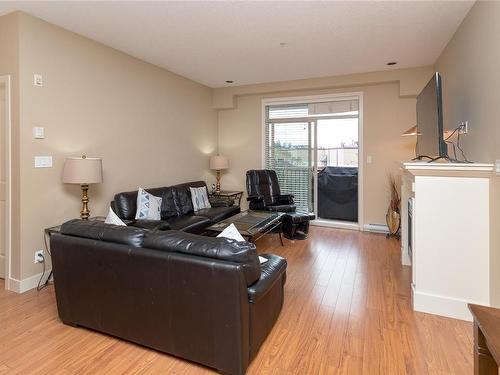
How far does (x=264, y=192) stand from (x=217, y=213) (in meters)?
1.19

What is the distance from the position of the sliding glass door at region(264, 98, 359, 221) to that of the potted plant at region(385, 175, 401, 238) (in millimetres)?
655

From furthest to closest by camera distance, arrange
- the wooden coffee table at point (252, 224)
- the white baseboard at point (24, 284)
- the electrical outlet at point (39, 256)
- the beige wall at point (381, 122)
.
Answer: the beige wall at point (381, 122)
the wooden coffee table at point (252, 224)
the electrical outlet at point (39, 256)
the white baseboard at point (24, 284)

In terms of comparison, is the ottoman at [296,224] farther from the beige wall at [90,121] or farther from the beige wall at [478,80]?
the beige wall at [478,80]

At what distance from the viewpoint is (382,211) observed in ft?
16.8

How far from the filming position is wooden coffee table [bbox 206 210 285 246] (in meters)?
3.36

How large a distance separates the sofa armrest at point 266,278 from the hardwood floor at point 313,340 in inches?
17.9

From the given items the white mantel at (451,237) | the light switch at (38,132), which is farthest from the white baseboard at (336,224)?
the light switch at (38,132)

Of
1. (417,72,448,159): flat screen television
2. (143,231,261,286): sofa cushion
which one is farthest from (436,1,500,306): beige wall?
(143,231,261,286): sofa cushion

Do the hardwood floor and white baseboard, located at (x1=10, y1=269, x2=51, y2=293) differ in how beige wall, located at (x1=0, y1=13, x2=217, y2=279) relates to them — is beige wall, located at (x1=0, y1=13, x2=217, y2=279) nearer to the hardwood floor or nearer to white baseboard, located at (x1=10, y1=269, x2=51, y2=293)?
white baseboard, located at (x1=10, y1=269, x2=51, y2=293)

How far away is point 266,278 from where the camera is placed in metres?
1.86

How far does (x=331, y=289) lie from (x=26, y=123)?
3.30 metres

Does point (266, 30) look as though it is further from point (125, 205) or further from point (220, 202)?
point (220, 202)

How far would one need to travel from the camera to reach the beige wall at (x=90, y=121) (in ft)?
9.41

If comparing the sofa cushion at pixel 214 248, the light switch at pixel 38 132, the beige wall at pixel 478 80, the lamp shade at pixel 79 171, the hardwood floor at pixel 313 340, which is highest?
the beige wall at pixel 478 80
